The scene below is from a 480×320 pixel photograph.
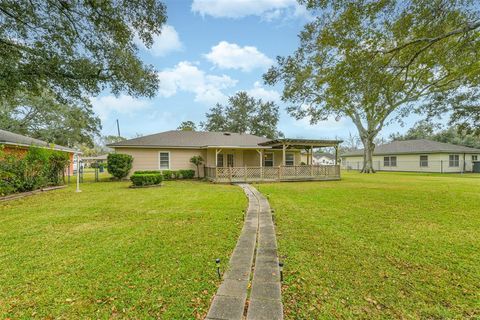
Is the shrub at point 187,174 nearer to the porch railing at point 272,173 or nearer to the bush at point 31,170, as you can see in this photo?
the porch railing at point 272,173

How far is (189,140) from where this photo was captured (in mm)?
18219

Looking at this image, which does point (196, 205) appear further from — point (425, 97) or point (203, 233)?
point (425, 97)

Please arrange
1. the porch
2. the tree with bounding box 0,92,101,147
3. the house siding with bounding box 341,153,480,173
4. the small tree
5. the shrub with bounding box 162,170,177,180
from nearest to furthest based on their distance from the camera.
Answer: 1. the porch
2. the shrub with bounding box 162,170,177,180
3. the small tree
4. the tree with bounding box 0,92,101,147
5. the house siding with bounding box 341,153,480,173

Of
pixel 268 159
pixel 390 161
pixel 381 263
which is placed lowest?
pixel 381 263

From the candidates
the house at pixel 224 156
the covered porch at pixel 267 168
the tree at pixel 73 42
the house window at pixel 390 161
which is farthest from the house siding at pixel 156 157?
the house window at pixel 390 161

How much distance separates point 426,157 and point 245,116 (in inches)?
943

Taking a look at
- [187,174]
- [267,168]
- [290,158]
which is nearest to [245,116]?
[290,158]

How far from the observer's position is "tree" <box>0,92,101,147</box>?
23.4m

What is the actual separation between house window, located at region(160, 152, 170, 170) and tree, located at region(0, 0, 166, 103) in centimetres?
748

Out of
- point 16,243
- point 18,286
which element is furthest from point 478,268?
point 16,243

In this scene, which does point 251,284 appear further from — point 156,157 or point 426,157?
point 426,157

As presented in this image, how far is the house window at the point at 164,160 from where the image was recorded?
16672 mm

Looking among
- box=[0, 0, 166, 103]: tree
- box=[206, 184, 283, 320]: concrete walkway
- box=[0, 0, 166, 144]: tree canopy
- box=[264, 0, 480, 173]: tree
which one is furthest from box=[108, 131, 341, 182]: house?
box=[206, 184, 283, 320]: concrete walkway

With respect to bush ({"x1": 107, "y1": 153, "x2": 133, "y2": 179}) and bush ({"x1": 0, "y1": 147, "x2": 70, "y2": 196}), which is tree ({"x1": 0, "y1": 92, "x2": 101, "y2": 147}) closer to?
bush ({"x1": 107, "y1": 153, "x2": 133, "y2": 179})
